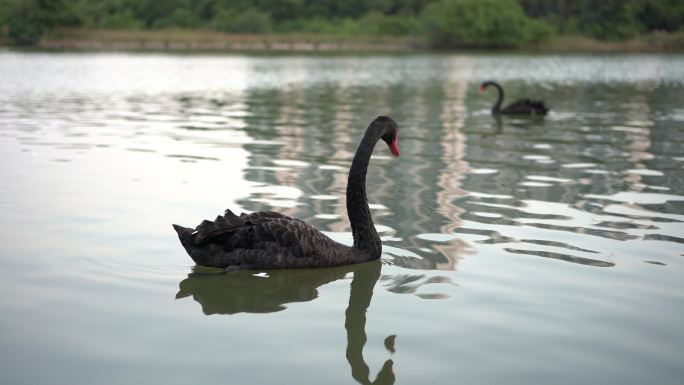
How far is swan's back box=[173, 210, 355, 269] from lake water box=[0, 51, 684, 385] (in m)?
0.09

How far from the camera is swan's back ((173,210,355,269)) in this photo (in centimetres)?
462

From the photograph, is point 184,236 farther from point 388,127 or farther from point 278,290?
point 388,127

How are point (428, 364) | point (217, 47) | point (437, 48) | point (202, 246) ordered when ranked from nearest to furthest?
point (428, 364), point (202, 246), point (217, 47), point (437, 48)

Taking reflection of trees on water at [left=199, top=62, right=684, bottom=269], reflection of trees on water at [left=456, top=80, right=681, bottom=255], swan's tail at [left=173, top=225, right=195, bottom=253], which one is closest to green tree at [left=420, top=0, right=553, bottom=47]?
reflection of trees on water at [left=199, top=62, right=684, bottom=269]

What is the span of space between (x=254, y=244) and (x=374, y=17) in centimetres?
7785

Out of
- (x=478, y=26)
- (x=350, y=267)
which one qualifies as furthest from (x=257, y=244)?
(x=478, y=26)

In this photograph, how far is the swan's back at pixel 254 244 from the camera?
4.62 metres

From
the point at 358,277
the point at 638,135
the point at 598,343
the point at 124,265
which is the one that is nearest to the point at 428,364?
the point at 598,343

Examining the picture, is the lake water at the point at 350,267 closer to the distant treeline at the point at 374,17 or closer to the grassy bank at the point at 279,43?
the grassy bank at the point at 279,43

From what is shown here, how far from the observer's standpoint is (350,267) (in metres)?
4.87

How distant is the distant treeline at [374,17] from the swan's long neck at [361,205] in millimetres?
60489

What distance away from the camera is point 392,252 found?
5.18 m

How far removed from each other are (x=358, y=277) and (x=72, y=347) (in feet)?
5.63

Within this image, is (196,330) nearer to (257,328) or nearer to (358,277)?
(257,328)
